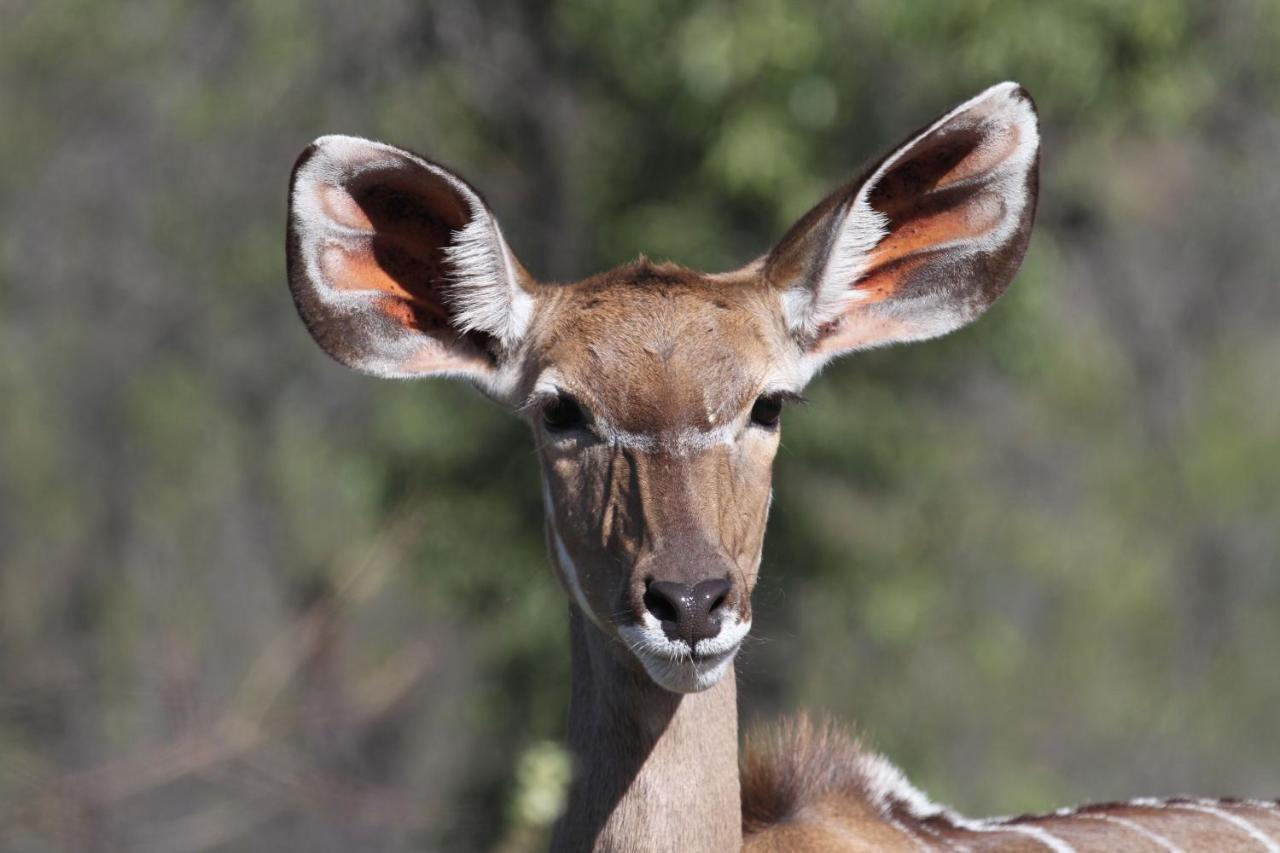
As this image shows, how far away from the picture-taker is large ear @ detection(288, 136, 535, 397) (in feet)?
14.0

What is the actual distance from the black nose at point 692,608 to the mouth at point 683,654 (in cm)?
2

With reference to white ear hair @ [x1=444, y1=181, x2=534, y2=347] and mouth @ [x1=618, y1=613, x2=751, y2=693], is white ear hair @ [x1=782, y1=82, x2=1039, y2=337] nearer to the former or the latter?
white ear hair @ [x1=444, y1=181, x2=534, y2=347]

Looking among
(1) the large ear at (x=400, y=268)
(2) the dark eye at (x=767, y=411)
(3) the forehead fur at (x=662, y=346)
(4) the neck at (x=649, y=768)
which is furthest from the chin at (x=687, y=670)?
(1) the large ear at (x=400, y=268)

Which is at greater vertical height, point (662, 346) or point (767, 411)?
point (662, 346)

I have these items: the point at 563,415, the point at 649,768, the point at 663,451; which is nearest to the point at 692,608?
the point at 663,451

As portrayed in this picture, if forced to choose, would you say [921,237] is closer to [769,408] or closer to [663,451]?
[769,408]

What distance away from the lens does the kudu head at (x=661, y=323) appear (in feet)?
12.8

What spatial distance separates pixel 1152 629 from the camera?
21594 millimetres

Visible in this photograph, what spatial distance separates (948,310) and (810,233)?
41cm

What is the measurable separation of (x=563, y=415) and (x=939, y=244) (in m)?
0.99

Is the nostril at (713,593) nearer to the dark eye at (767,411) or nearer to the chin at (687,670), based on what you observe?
the chin at (687,670)

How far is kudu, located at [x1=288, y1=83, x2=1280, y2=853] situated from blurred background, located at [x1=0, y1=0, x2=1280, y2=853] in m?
1.38

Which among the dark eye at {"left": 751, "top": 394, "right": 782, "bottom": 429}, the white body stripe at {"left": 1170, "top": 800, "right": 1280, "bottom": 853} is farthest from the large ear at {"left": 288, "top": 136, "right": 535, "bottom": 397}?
the white body stripe at {"left": 1170, "top": 800, "right": 1280, "bottom": 853}

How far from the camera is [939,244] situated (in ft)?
14.9
